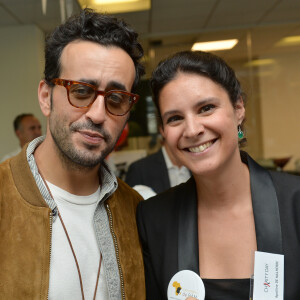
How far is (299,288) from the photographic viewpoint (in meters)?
1.36

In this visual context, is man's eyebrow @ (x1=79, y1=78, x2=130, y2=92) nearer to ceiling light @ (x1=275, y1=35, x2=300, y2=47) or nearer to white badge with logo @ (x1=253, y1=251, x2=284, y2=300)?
white badge with logo @ (x1=253, y1=251, x2=284, y2=300)

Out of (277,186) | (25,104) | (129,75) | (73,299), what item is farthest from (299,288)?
(25,104)

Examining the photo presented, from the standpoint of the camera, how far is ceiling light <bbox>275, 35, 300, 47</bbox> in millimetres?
5969

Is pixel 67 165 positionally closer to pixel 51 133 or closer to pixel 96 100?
pixel 51 133

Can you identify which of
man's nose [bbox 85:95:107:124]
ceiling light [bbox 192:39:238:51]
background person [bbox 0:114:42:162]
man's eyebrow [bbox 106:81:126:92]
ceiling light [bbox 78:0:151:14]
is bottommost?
man's nose [bbox 85:95:107:124]

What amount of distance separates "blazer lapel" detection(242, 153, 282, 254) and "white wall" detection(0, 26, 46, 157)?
12.9ft

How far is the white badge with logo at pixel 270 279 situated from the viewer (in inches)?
53.8

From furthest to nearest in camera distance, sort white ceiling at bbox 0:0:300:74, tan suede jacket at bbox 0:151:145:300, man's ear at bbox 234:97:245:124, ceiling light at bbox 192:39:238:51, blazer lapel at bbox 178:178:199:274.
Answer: white ceiling at bbox 0:0:300:74, ceiling light at bbox 192:39:238:51, man's ear at bbox 234:97:245:124, blazer lapel at bbox 178:178:199:274, tan suede jacket at bbox 0:151:145:300

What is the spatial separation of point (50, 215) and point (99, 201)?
0.82ft

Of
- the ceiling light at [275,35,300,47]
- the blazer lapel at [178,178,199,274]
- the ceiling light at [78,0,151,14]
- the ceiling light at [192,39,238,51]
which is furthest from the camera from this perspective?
the ceiling light at [275,35,300,47]

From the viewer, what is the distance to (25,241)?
4.19 feet

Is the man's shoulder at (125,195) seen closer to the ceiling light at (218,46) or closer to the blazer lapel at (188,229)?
the blazer lapel at (188,229)

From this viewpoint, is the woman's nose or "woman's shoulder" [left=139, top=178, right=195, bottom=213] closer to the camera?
the woman's nose

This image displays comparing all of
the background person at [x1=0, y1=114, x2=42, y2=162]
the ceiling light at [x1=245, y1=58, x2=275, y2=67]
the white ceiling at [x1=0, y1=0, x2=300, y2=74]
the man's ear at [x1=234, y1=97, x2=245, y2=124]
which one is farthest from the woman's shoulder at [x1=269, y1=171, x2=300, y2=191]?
the ceiling light at [x1=245, y1=58, x2=275, y2=67]
